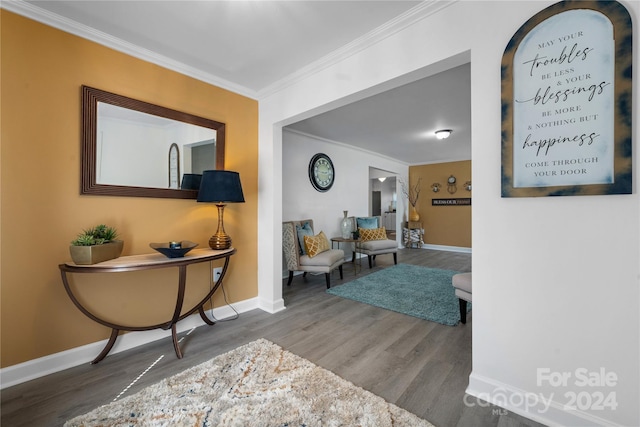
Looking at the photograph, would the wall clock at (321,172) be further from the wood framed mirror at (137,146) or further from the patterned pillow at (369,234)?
the wood framed mirror at (137,146)

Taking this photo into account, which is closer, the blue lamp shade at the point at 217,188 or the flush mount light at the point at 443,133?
the blue lamp shade at the point at 217,188

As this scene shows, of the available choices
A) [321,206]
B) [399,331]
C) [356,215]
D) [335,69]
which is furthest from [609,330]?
[356,215]

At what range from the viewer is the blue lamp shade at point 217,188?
230 cm

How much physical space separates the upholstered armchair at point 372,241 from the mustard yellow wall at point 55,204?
11.3 ft

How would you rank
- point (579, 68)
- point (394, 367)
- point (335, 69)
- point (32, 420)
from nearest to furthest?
point (579, 68), point (32, 420), point (394, 367), point (335, 69)

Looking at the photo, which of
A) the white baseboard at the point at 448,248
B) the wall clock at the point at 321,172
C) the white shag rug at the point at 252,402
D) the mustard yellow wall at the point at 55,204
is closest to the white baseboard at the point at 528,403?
the white shag rug at the point at 252,402

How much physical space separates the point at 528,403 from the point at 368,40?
2559mm

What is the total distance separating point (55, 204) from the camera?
6.15 feet

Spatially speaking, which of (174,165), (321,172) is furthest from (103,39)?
(321,172)

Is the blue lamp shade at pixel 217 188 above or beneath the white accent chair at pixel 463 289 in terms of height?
above

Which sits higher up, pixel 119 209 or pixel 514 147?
pixel 514 147

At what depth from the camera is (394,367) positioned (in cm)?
188

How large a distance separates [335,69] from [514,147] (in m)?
1.58

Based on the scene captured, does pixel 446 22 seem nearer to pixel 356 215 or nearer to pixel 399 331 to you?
pixel 399 331
